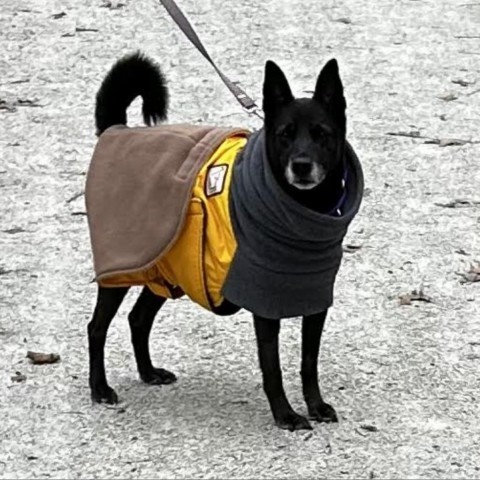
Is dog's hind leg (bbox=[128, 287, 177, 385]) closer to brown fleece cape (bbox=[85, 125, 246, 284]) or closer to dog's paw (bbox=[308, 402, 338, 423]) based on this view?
brown fleece cape (bbox=[85, 125, 246, 284])

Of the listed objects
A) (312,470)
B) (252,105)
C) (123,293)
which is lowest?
(312,470)

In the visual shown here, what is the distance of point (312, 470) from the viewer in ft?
13.1

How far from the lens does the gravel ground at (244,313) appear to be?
4.12 m

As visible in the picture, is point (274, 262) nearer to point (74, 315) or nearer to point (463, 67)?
point (74, 315)

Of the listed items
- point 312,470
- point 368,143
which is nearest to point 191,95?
point 368,143

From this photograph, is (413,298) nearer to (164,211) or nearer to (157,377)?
(157,377)

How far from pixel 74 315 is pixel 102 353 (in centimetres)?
60

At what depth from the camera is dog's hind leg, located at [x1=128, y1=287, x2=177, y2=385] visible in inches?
180

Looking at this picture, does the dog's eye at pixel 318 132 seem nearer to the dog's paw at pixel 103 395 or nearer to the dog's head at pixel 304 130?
the dog's head at pixel 304 130

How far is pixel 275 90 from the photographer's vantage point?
4016 millimetres

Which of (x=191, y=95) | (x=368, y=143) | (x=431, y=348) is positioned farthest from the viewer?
(x=191, y=95)

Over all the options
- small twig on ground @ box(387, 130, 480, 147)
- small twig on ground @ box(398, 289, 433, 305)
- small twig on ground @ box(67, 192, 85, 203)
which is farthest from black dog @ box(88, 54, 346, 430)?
small twig on ground @ box(387, 130, 480, 147)

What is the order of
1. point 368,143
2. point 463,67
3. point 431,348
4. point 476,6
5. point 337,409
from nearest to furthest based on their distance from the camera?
point 337,409
point 431,348
point 368,143
point 463,67
point 476,6

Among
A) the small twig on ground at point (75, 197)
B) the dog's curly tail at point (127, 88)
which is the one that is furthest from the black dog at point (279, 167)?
the small twig on ground at point (75, 197)
